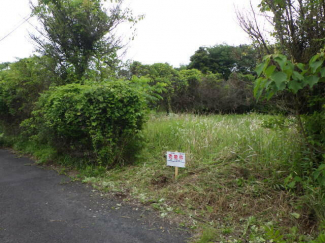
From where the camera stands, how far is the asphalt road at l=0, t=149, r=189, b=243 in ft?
11.1

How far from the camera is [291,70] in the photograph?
2.35 meters

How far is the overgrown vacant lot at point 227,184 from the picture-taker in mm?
3498

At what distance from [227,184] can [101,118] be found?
301cm

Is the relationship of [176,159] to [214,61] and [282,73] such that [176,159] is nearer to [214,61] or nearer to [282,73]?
[282,73]

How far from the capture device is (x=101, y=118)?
586 cm

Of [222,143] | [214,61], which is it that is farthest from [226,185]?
[214,61]

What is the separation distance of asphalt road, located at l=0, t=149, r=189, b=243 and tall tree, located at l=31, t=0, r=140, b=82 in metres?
4.13

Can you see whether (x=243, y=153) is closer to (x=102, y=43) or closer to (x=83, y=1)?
(x=102, y=43)

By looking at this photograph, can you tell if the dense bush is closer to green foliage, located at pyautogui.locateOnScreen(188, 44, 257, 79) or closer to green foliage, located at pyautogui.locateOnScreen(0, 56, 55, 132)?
green foliage, located at pyautogui.locateOnScreen(0, 56, 55, 132)

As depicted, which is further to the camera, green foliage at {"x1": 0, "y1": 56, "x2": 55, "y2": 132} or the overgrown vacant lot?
green foliage at {"x1": 0, "y1": 56, "x2": 55, "y2": 132}

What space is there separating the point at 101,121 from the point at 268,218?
12.5 ft

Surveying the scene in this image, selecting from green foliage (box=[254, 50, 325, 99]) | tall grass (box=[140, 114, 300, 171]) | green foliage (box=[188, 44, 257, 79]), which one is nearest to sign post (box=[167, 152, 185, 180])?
tall grass (box=[140, 114, 300, 171])

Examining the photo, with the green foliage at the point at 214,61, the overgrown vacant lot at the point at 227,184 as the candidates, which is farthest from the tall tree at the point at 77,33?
the green foliage at the point at 214,61

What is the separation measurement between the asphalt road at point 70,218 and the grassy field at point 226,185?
0.31m
